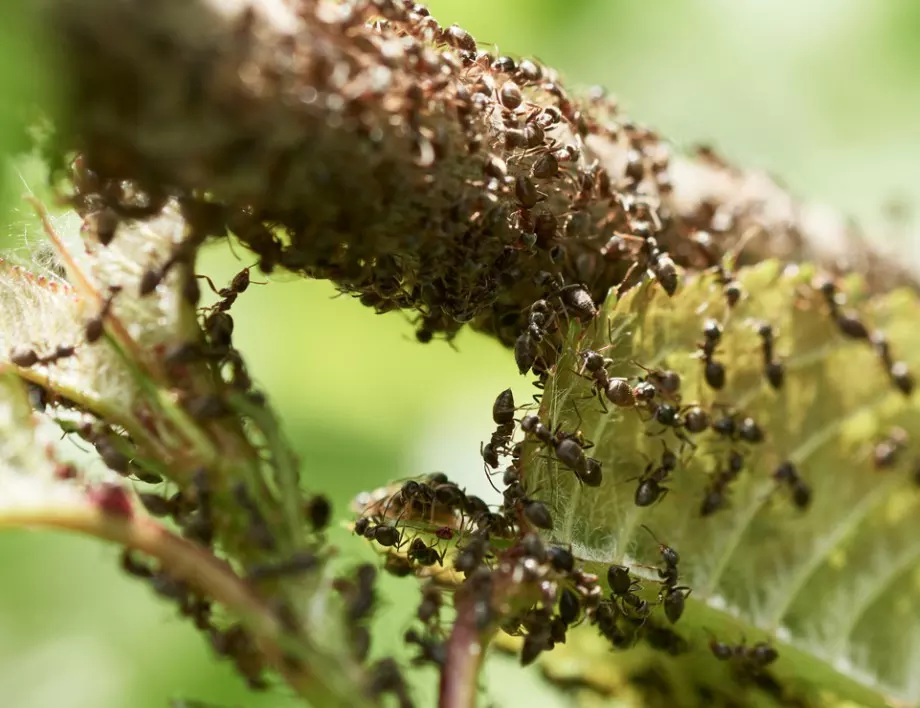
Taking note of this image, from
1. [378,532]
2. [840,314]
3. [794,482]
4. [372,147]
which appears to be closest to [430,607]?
[378,532]

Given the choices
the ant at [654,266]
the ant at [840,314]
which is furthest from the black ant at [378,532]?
the ant at [840,314]

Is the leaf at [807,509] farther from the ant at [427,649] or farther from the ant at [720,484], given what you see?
the ant at [427,649]

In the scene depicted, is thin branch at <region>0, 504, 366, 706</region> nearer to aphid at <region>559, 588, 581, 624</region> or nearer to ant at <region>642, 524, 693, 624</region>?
aphid at <region>559, 588, 581, 624</region>

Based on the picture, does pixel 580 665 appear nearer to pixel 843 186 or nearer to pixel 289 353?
pixel 289 353

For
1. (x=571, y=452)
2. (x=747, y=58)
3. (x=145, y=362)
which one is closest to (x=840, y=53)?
(x=747, y=58)

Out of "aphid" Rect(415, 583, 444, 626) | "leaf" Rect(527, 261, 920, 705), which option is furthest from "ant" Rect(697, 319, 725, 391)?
"aphid" Rect(415, 583, 444, 626)

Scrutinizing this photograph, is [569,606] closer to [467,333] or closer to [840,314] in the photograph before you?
[840,314]

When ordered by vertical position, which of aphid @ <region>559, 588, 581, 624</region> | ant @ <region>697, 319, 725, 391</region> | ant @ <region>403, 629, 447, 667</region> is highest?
ant @ <region>697, 319, 725, 391</region>
